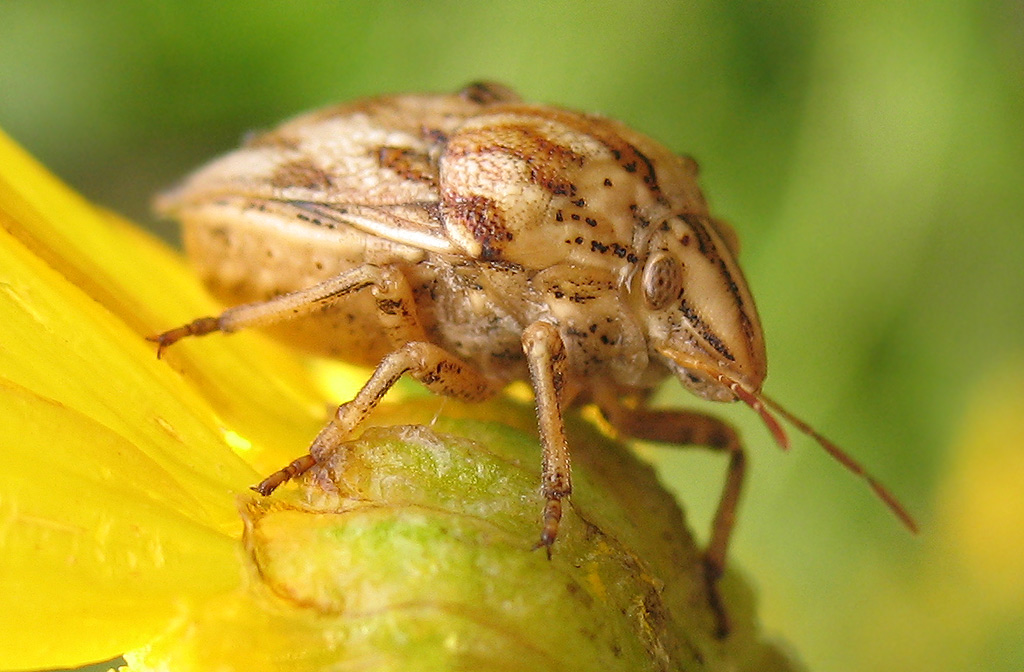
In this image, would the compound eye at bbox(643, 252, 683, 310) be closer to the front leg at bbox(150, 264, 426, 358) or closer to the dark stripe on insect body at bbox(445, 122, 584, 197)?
the dark stripe on insect body at bbox(445, 122, 584, 197)

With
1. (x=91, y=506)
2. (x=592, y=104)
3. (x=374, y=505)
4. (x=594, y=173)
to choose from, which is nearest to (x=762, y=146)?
(x=592, y=104)

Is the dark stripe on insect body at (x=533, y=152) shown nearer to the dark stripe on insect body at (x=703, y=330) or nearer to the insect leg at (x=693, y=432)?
the dark stripe on insect body at (x=703, y=330)

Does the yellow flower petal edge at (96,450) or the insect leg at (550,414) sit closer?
the yellow flower petal edge at (96,450)

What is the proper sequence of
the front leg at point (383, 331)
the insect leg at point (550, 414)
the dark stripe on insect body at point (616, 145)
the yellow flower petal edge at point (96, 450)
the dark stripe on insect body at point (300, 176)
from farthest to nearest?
the dark stripe on insect body at point (300, 176) < the dark stripe on insect body at point (616, 145) < the front leg at point (383, 331) < the insect leg at point (550, 414) < the yellow flower petal edge at point (96, 450)

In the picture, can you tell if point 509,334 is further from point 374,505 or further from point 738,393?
point 374,505

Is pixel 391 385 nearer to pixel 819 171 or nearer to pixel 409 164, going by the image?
pixel 409 164

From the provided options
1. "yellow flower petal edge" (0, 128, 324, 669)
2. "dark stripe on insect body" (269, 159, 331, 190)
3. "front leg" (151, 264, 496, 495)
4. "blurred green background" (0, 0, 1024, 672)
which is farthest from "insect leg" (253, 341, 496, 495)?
"blurred green background" (0, 0, 1024, 672)

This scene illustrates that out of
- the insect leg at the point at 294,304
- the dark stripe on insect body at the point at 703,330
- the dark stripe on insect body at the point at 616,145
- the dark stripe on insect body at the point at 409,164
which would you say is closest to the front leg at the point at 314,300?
the insect leg at the point at 294,304
